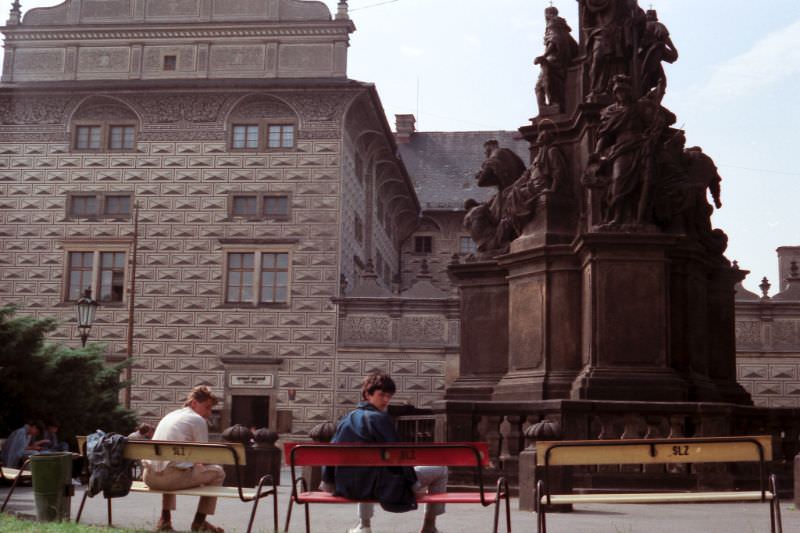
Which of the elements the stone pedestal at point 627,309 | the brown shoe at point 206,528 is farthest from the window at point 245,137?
the brown shoe at point 206,528

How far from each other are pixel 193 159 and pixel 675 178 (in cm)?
2434

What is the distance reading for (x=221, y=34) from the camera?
35.2 m

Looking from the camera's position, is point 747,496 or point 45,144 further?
point 45,144

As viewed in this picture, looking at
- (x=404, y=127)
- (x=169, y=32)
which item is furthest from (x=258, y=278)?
(x=404, y=127)

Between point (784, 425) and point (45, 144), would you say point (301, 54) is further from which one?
point (784, 425)

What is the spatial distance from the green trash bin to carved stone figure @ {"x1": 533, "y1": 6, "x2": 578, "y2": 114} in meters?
7.45

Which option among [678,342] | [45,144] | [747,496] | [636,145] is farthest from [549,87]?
[45,144]

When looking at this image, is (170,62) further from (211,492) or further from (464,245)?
(211,492)

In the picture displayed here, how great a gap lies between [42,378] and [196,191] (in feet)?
63.9

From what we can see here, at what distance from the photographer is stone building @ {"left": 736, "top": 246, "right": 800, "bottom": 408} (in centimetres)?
3241

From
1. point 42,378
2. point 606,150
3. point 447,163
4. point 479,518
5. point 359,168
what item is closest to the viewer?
point 479,518

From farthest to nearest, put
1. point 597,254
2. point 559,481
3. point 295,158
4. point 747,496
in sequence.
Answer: point 295,158 < point 597,254 < point 559,481 < point 747,496

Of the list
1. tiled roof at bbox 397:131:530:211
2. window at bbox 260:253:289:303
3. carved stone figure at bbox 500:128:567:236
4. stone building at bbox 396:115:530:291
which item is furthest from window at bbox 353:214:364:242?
carved stone figure at bbox 500:128:567:236

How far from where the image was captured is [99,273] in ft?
114
